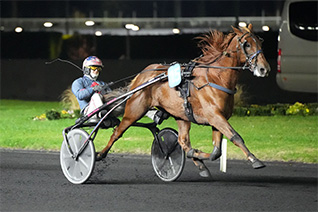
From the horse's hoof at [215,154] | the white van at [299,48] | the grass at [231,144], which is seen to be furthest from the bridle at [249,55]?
the white van at [299,48]

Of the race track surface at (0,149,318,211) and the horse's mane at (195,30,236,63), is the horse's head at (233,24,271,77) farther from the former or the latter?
the race track surface at (0,149,318,211)

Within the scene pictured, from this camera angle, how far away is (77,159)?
28.0 ft

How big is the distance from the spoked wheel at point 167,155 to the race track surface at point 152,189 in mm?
136

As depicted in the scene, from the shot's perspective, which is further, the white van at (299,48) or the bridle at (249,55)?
the white van at (299,48)

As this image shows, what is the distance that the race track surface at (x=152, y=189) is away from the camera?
739 cm

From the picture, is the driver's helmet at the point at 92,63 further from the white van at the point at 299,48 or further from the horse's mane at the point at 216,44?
the white van at the point at 299,48

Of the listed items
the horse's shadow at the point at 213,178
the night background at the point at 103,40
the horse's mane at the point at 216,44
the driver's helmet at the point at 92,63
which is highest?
the horse's mane at the point at 216,44

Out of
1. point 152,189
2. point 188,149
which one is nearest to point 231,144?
point 188,149

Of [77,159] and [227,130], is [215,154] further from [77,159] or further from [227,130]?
[77,159]

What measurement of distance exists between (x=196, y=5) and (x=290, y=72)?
7897 mm

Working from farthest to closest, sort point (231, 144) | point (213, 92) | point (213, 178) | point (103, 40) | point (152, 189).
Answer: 1. point (103, 40)
2. point (231, 144)
3. point (213, 178)
4. point (152, 189)
5. point (213, 92)

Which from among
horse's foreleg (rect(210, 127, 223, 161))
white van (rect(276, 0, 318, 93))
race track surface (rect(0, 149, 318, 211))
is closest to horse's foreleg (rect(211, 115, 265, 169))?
horse's foreleg (rect(210, 127, 223, 161))

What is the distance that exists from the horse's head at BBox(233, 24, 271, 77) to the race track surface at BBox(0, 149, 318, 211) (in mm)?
1406

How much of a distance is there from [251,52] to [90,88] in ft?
6.76
